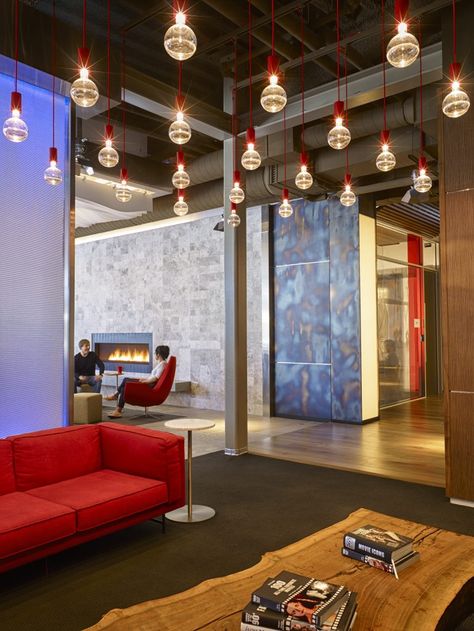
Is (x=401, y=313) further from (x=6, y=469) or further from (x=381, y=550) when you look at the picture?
(x=381, y=550)

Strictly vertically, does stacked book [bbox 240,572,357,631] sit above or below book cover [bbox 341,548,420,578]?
above

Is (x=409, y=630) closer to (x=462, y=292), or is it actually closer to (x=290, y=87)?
(x=462, y=292)

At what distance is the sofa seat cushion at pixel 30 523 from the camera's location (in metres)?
3.03

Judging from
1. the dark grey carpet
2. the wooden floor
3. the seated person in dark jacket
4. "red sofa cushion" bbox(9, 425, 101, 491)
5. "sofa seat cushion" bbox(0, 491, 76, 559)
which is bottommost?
the dark grey carpet

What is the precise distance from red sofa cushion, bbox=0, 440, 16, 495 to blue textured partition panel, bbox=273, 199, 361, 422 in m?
6.14

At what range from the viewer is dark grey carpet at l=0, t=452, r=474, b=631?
305 centimetres

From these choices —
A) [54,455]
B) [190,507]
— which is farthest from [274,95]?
[190,507]

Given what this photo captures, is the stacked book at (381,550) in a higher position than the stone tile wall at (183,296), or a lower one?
lower

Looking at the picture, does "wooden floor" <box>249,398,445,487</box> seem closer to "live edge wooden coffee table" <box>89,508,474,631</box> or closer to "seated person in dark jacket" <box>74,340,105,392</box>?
"live edge wooden coffee table" <box>89,508,474,631</box>

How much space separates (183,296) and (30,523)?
308 inches

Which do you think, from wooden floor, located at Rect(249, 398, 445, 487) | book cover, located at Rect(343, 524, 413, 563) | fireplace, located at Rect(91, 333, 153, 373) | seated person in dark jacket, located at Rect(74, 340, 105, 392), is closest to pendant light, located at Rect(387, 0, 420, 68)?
book cover, located at Rect(343, 524, 413, 563)

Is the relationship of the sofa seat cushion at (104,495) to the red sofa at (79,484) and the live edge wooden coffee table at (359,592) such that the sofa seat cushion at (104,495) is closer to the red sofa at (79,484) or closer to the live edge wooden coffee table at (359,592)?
the red sofa at (79,484)

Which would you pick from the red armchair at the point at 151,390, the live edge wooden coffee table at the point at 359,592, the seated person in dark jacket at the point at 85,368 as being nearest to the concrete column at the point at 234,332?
the red armchair at the point at 151,390

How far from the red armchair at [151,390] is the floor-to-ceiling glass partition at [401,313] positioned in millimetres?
3855
